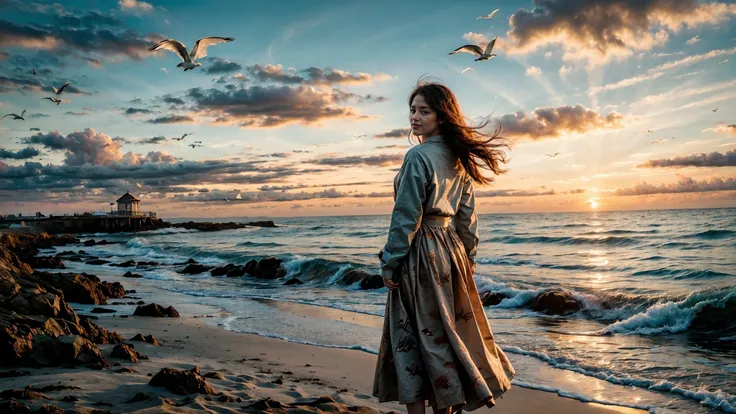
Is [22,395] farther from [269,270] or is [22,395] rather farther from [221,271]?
[221,271]

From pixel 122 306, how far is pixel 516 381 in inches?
336

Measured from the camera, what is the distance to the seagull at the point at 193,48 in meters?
11.3

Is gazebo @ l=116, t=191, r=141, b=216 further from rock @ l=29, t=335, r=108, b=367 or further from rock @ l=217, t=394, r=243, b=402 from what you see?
rock @ l=217, t=394, r=243, b=402

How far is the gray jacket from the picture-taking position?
122 inches

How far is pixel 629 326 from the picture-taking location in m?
9.06

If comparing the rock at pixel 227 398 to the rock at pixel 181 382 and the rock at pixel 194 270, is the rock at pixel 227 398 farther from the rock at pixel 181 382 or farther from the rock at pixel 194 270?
the rock at pixel 194 270

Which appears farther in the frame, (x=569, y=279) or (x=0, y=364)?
(x=569, y=279)

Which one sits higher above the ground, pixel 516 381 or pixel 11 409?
pixel 11 409

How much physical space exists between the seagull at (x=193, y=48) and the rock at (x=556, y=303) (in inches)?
344

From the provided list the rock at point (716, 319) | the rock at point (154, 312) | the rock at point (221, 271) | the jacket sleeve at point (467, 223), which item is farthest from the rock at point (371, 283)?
the jacket sleeve at point (467, 223)

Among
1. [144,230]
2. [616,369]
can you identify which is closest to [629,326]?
[616,369]

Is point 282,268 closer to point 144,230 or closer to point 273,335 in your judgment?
point 273,335

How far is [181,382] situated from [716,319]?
9158mm

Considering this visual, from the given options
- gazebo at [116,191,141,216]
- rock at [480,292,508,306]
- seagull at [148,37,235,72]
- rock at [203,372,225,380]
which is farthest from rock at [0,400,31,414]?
gazebo at [116,191,141,216]
